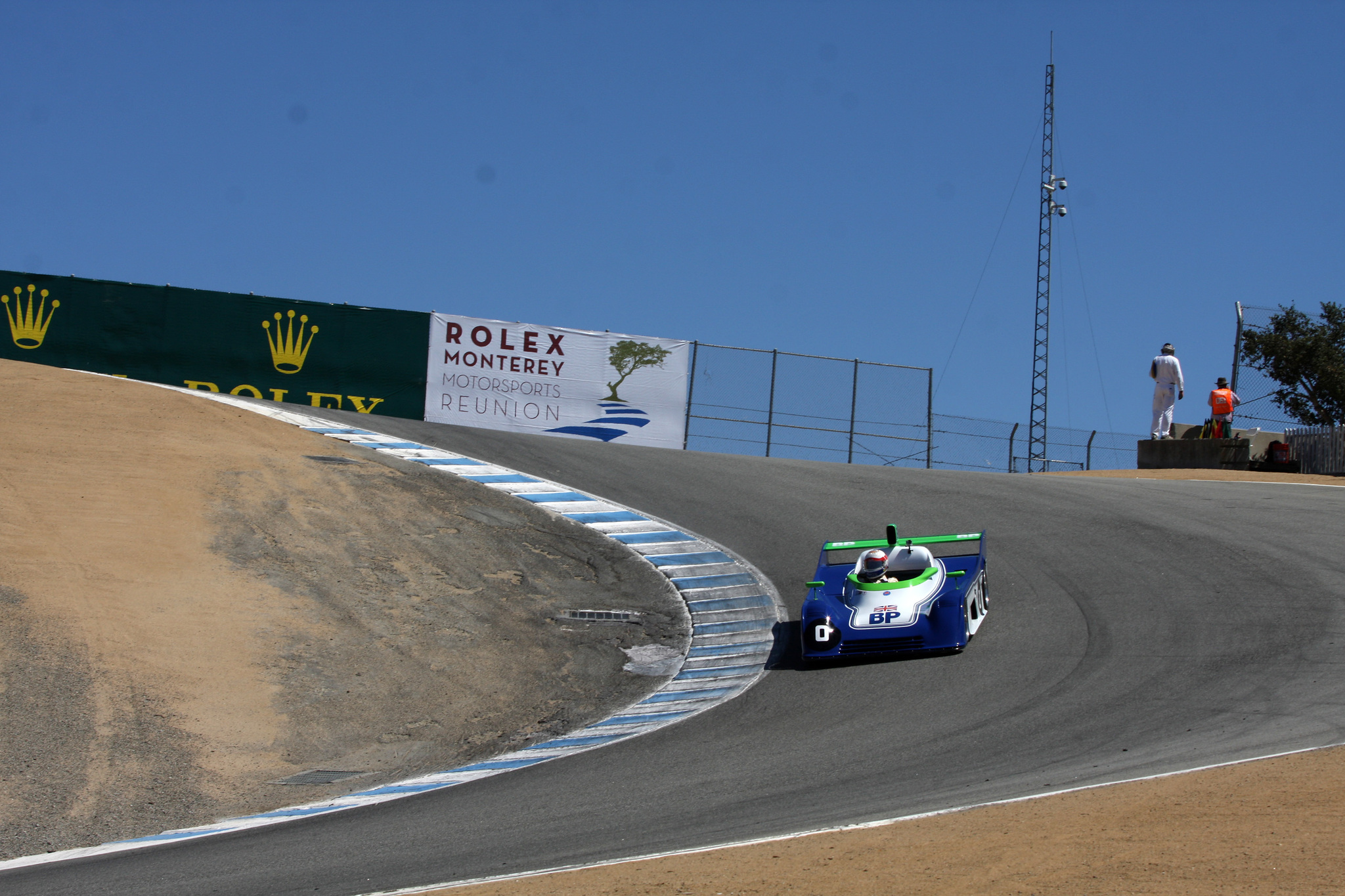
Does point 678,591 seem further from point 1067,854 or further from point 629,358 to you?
point 1067,854

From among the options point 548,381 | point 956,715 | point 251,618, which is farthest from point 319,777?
point 548,381

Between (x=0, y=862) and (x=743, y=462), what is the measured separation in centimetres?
1576

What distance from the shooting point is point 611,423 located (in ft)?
75.5

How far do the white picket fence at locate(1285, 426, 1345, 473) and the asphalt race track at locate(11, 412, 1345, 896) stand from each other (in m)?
6.90

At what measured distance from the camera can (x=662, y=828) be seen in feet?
21.9

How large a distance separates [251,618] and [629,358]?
1253 centimetres

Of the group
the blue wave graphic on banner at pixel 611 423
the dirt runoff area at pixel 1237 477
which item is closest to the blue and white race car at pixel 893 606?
the dirt runoff area at pixel 1237 477

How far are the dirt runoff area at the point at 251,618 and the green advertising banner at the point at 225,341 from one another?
3595mm

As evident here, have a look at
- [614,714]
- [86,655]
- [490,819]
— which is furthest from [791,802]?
[86,655]

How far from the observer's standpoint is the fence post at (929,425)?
26.3 metres

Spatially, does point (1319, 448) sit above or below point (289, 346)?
below

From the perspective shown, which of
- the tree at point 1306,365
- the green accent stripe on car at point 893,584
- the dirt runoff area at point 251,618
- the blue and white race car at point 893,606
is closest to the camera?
the dirt runoff area at point 251,618

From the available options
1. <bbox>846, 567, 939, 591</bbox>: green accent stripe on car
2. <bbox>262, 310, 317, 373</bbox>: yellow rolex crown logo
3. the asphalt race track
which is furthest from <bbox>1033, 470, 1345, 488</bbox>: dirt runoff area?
<bbox>262, 310, 317, 373</bbox>: yellow rolex crown logo

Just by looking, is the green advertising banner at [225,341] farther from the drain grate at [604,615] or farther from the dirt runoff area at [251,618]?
the drain grate at [604,615]
